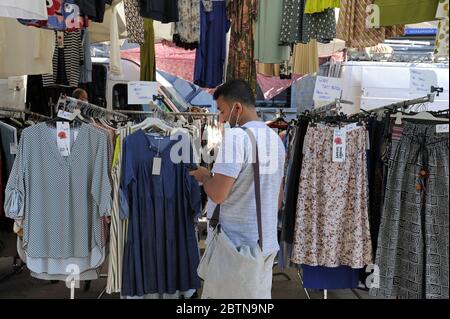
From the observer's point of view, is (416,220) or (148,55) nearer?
(416,220)

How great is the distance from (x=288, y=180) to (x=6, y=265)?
11.3 feet

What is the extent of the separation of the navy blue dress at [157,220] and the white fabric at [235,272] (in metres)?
0.76

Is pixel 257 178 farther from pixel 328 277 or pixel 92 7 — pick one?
pixel 92 7

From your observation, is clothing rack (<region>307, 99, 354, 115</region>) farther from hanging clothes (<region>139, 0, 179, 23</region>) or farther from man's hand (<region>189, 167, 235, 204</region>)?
man's hand (<region>189, 167, 235, 204</region>)

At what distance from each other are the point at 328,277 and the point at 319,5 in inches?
76.7

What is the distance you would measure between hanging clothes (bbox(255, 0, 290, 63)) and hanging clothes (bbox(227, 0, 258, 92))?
5.4 inches

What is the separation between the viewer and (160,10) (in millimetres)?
2848

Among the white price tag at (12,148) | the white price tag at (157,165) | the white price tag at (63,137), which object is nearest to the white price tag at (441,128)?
the white price tag at (157,165)

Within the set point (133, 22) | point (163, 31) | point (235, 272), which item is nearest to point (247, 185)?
point (235, 272)

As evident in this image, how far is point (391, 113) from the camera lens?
2791 millimetres

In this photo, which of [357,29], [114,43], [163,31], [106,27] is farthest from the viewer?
[163,31]

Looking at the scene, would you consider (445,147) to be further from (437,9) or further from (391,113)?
(437,9)

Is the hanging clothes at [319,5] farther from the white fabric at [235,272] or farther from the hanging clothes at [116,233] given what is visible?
the white fabric at [235,272]

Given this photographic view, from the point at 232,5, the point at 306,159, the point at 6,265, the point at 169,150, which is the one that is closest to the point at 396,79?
the point at 232,5
